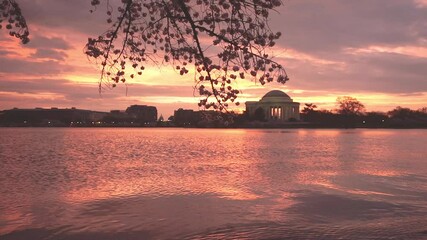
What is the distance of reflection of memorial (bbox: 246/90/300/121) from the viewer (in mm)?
185875

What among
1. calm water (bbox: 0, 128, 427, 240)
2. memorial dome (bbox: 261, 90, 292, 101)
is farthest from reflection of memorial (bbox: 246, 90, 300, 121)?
calm water (bbox: 0, 128, 427, 240)

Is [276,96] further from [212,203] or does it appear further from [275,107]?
[212,203]

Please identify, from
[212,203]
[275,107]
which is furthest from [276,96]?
[212,203]

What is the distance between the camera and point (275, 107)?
617ft

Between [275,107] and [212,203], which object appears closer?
[212,203]

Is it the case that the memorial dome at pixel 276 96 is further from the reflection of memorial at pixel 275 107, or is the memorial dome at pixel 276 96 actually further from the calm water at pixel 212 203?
the calm water at pixel 212 203

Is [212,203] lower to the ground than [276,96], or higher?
lower

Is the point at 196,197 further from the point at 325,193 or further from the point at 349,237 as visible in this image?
the point at 349,237

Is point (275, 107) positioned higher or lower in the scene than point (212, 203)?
higher

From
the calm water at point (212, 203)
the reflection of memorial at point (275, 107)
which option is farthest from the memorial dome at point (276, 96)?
the calm water at point (212, 203)

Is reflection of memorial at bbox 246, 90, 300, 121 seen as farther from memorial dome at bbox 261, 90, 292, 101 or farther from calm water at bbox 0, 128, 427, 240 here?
calm water at bbox 0, 128, 427, 240

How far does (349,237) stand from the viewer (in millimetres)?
11984

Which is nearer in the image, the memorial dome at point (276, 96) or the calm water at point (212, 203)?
the calm water at point (212, 203)

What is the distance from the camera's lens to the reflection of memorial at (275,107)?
185875 mm
